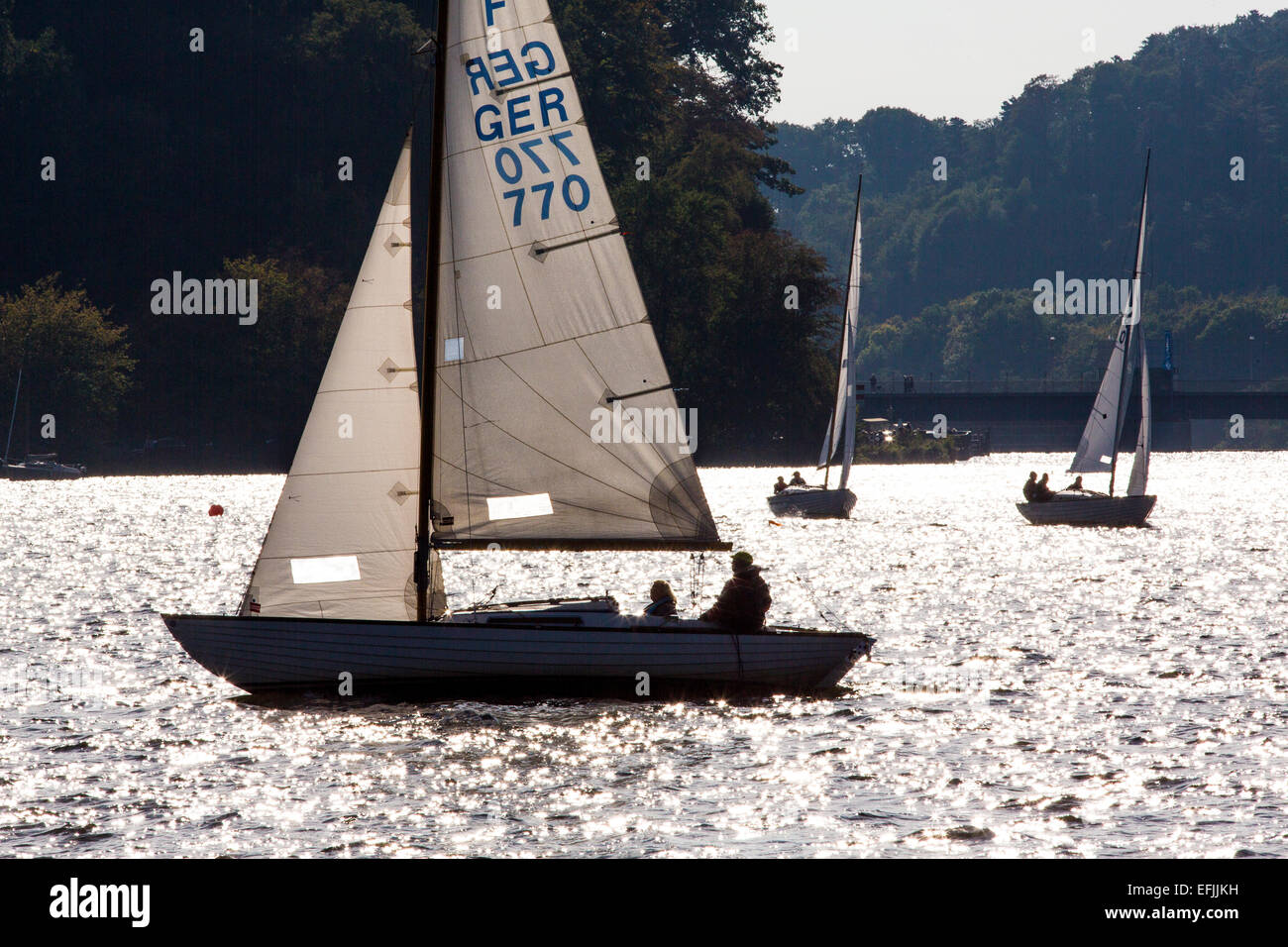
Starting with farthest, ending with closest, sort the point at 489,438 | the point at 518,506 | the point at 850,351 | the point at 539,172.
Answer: the point at 850,351 → the point at 489,438 → the point at 518,506 → the point at 539,172

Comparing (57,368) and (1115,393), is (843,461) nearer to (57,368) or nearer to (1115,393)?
(1115,393)

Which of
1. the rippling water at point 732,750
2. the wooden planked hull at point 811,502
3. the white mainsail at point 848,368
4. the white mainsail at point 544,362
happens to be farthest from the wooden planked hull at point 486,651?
the wooden planked hull at point 811,502

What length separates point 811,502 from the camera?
3044 inches

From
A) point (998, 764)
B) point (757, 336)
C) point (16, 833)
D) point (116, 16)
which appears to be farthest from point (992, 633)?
point (116, 16)

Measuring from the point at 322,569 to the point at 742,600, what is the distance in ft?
22.5

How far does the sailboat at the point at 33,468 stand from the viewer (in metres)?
115

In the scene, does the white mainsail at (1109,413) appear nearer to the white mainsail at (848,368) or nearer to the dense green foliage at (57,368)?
the white mainsail at (848,368)

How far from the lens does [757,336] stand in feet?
407

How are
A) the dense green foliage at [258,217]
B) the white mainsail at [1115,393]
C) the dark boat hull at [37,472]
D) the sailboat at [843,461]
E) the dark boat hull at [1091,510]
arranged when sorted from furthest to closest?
the dense green foliage at [258,217], the dark boat hull at [37,472], the sailboat at [843,461], the dark boat hull at [1091,510], the white mainsail at [1115,393]

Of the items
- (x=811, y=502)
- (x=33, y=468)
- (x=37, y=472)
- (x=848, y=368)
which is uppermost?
(x=848, y=368)

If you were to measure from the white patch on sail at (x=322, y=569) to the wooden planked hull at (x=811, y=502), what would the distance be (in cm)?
5173

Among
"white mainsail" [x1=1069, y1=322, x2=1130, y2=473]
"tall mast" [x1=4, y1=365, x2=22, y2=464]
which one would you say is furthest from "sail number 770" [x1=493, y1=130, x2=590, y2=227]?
"tall mast" [x1=4, y1=365, x2=22, y2=464]

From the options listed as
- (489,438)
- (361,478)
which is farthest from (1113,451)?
(361,478)
